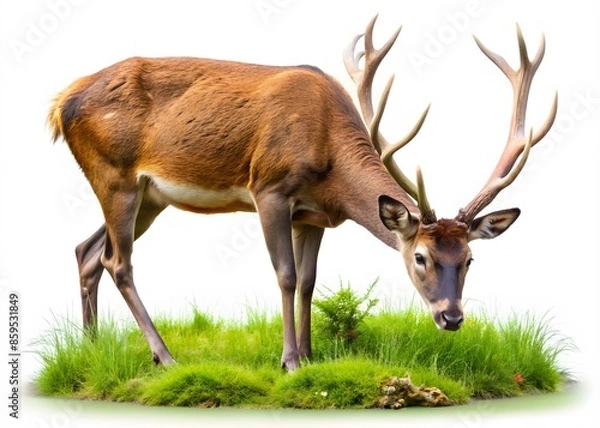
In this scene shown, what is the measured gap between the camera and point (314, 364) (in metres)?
12.2

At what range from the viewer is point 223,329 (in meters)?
14.2

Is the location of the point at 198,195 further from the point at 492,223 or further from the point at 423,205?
the point at 492,223

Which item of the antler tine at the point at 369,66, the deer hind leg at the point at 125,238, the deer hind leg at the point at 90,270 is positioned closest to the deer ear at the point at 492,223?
the antler tine at the point at 369,66

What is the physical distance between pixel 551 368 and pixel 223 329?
3.30 m

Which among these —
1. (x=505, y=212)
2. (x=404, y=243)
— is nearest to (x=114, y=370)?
(x=404, y=243)

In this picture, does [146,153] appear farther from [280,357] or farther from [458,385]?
[458,385]

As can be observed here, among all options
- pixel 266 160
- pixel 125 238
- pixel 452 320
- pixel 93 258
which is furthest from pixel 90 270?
pixel 452 320

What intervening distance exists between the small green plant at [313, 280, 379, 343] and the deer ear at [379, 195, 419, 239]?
42.1 inches

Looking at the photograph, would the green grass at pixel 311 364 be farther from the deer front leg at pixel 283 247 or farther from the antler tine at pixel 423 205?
the antler tine at pixel 423 205

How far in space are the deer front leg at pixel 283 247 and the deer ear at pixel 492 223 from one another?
5.55ft

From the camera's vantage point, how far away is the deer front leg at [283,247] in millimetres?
12703

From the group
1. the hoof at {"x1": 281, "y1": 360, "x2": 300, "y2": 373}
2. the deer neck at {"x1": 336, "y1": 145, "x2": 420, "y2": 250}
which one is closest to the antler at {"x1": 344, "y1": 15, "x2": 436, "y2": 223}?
the deer neck at {"x1": 336, "y1": 145, "x2": 420, "y2": 250}

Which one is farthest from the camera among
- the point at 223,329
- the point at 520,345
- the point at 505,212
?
the point at 223,329

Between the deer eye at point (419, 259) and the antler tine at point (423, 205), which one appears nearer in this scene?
the antler tine at point (423, 205)
